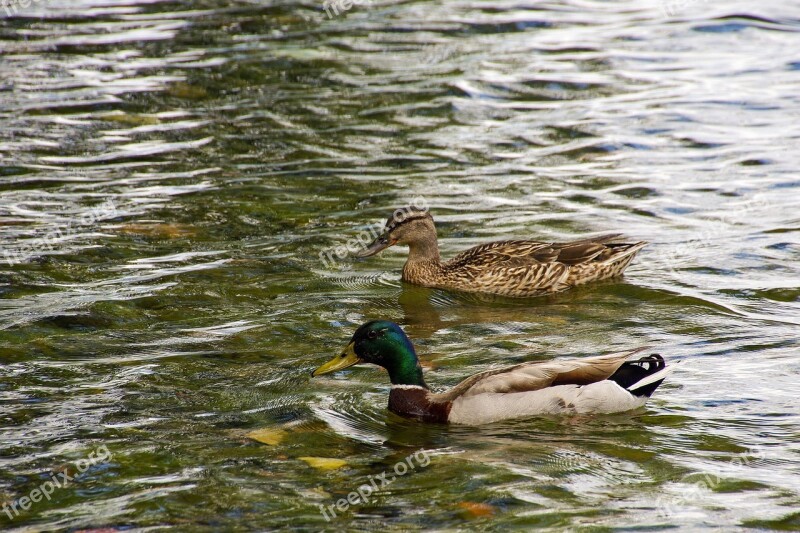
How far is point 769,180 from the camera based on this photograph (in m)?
15.6

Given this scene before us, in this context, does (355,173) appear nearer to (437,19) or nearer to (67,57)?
(67,57)

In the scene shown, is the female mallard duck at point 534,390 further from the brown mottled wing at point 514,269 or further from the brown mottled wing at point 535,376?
the brown mottled wing at point 514,269

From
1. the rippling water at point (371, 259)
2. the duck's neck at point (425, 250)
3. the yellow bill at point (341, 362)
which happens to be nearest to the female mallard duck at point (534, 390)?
the rippling water at point (371, 259)

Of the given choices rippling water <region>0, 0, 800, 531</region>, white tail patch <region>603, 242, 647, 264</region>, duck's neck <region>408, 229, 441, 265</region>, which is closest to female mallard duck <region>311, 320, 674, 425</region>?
rippling water <region>0, 0, 800, 531</region>

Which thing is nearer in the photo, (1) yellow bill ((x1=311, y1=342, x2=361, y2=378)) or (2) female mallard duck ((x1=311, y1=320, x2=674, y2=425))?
(2) female mallard duck ((x1=311, y1=320, x2=674, y2=425))

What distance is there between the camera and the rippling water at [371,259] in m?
7.63

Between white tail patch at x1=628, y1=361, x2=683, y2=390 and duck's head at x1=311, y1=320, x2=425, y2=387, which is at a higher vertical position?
duck's head at x1=311, y1=320, x2=425, y2=387

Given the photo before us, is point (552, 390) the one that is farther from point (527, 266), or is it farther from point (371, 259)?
point (371, 259)

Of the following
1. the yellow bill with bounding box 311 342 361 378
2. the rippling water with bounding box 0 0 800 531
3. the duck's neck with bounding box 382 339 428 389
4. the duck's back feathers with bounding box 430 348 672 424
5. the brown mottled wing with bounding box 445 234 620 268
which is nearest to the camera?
the rippling water with bounding box 0 0 800 531

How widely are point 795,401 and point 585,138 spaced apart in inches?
365

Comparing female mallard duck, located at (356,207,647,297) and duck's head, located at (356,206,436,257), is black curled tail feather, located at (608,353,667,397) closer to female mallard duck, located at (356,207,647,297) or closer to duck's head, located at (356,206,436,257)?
female mallard duck, located at (356,207,647,297)

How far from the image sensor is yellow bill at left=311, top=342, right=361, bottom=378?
9016 mm

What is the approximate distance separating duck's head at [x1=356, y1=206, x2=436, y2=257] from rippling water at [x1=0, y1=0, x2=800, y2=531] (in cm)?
51

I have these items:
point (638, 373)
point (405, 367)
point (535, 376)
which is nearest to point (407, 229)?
point (405, 367)
